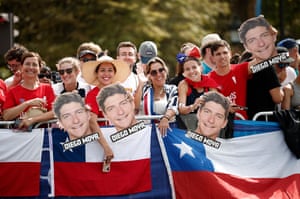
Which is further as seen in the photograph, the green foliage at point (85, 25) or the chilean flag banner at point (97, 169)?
the green foliage at point (85, 25)

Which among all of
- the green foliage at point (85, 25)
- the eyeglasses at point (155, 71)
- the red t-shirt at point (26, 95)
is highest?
the green foliage at point (85, 25)

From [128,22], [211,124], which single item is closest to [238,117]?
[211,124]

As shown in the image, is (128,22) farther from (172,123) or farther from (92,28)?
(172,123)

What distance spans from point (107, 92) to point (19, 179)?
1.36 metres

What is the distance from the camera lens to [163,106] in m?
8.75

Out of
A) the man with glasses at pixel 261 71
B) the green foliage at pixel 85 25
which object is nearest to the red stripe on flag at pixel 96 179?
the man with glasses at pixel 261 71

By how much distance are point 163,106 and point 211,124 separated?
25.8 inches

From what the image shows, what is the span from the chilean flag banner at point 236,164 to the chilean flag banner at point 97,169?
0.38 m

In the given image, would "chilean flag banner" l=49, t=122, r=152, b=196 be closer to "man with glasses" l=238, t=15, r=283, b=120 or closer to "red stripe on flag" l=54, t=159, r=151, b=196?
"red stripe on flag" l=54, t=159, r=151, b=196

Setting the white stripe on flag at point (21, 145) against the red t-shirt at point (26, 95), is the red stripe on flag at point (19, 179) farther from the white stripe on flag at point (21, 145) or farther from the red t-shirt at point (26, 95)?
the red t-shirt at point (26, 95)

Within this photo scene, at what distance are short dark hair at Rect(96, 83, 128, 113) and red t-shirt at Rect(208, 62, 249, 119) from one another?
1.23 m

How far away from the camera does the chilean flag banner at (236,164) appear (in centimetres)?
842

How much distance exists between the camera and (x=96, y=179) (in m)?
8.31

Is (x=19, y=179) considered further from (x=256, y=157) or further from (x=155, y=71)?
(x=256, y=157)
